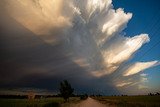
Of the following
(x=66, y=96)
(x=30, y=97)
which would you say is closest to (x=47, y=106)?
(x=30, y=97)

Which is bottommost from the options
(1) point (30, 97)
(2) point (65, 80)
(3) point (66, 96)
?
(1) point (30, 97)

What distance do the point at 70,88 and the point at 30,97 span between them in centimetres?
6712

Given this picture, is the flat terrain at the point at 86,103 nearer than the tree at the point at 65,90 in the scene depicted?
→ Yes

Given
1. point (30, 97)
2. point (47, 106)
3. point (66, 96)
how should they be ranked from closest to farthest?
point (30, 97) < point (47, 106) < point (66, 96)

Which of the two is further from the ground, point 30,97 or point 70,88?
point 70,88

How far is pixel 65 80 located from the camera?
311 feet

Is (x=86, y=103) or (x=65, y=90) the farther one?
(x=65, y=90)

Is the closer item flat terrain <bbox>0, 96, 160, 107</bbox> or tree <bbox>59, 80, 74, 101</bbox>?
flat terrain <bbox>0, 96, 160, 107</bbox>

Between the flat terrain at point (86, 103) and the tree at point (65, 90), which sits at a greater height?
the tree at point (65, 90)

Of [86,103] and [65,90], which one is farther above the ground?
[65,90]

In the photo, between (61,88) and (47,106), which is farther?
(61,88)

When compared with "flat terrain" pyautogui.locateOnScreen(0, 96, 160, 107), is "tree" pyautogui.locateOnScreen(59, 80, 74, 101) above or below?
above

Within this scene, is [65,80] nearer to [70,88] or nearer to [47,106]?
[70,88]

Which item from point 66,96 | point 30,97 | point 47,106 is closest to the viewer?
point 30,97
